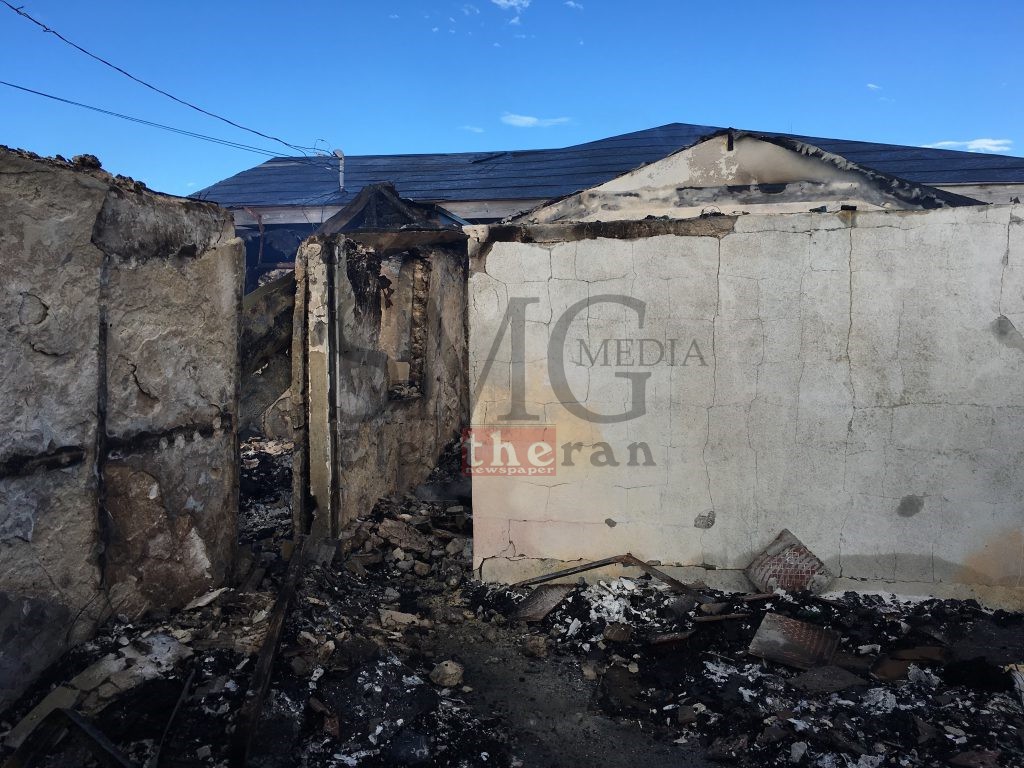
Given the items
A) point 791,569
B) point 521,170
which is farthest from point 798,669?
point 521,170

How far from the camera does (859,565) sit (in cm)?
390

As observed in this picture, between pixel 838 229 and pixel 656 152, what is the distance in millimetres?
8071

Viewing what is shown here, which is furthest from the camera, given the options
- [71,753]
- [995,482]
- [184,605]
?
[995,482]

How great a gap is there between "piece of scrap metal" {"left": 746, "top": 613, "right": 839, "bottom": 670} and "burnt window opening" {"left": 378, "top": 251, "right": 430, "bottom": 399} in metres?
3.26

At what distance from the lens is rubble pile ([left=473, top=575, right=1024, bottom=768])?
2.73 meters

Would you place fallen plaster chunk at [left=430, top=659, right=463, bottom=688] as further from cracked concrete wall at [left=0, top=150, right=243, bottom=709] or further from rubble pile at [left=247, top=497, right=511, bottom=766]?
cracked concrete wall at [left=0, top=150, right=243, bottom=709]

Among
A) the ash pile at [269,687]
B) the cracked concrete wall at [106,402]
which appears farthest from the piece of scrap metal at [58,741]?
the cracked concrete wall at [106,402]

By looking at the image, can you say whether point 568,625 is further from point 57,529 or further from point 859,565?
point 57,529

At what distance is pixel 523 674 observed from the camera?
3.38m

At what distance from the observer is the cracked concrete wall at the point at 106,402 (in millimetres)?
2590

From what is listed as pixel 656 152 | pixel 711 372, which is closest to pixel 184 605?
pixel 711 372

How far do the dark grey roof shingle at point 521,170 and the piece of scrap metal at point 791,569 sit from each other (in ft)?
21.0

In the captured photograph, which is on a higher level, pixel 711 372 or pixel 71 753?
pixel 711 372

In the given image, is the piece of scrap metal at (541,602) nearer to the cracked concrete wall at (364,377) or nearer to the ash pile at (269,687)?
the ash pile at (269,687)
